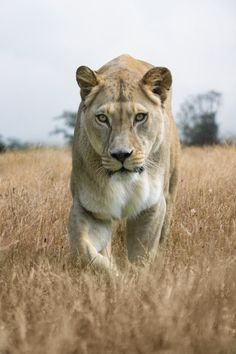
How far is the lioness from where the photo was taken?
5.01 m

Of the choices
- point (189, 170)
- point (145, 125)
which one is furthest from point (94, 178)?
point (189, 170)

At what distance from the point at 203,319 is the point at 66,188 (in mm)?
4459

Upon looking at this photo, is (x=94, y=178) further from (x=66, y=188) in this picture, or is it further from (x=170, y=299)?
(x=66, y=188)

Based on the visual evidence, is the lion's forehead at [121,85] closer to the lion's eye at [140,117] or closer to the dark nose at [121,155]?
the lion's eye at [140,117]

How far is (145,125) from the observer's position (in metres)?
5.10

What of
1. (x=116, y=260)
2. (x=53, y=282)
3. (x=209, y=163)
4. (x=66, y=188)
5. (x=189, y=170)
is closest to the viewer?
(x=53, y=282)

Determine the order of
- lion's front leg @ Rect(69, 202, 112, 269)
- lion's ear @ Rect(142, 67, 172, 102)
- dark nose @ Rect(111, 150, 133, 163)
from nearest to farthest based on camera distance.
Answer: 1. dark nose @ Rect(111, 150, 133, 163)
2. lion's front leg @ Rect(69, 202, 112, 269)
3. lion's ear @ Rect(142, 67, 172, 102)

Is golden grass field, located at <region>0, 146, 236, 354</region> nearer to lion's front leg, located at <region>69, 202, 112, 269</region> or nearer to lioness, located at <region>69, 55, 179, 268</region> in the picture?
lion's front leg, located at <region>69, 202, 112, 269</region>

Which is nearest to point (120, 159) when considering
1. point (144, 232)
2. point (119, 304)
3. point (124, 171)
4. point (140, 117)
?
point (124, 171)

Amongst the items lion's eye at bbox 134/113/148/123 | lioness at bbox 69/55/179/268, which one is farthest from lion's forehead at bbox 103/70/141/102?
lion's eye at bbox 134/113/148/123

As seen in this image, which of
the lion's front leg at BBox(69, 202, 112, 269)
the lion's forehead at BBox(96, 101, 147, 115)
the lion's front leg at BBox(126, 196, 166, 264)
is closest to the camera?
the lion's forehead at BBox(96, 101, 147, 115)

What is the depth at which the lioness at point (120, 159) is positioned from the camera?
5.01m

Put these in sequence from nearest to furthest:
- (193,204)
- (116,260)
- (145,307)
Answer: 1. (145,307)
2. (116,260)
3. (193,204)

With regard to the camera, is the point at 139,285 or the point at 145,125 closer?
the point at 139,285
